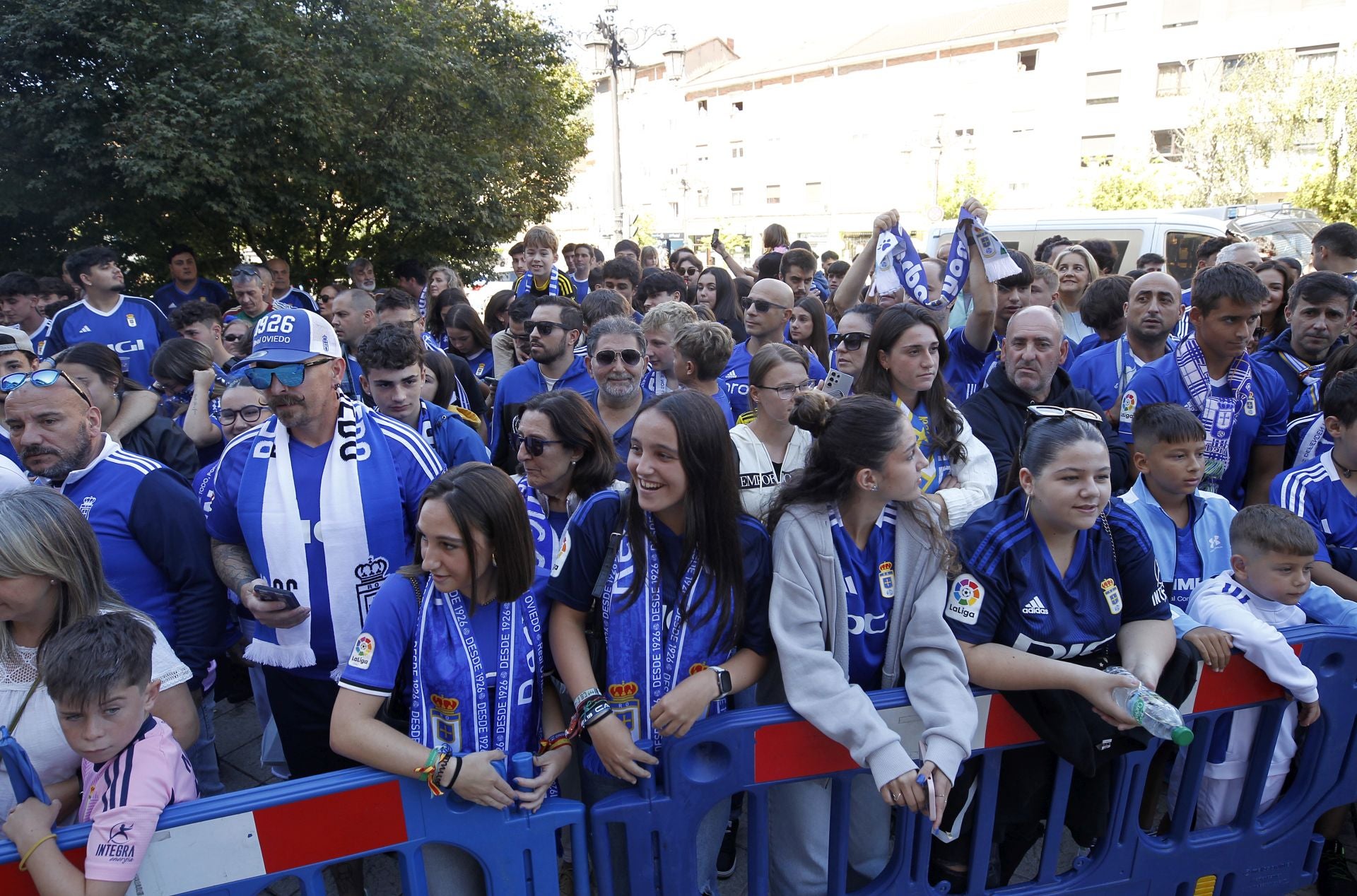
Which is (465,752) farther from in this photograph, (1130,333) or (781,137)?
(781,137)

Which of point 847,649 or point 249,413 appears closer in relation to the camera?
point 847,649

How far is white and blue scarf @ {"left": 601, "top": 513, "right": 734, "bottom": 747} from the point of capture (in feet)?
7.57

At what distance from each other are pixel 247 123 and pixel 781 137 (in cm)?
3980

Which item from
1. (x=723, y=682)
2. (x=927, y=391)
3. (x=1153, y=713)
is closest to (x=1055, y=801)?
(x=1153, y=713)

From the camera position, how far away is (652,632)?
7.58 feet

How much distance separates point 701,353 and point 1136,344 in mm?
2589

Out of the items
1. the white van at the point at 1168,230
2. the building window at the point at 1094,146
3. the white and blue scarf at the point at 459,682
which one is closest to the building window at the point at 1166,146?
the building window at the point at 1094,146

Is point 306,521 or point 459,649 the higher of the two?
point 306,521

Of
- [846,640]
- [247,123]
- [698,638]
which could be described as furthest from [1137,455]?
[247,123]

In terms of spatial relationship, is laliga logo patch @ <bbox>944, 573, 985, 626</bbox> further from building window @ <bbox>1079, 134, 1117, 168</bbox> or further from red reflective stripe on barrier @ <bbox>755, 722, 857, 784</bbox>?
building window @ <bbox>1079, 134, 1117, 168</bbox>

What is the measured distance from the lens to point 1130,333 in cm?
471

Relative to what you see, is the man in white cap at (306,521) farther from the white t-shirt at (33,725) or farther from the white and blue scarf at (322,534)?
the white t-shirt at (33,725)

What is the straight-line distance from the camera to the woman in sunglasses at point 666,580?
2.29m

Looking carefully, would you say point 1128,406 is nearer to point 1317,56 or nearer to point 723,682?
point 723,682
